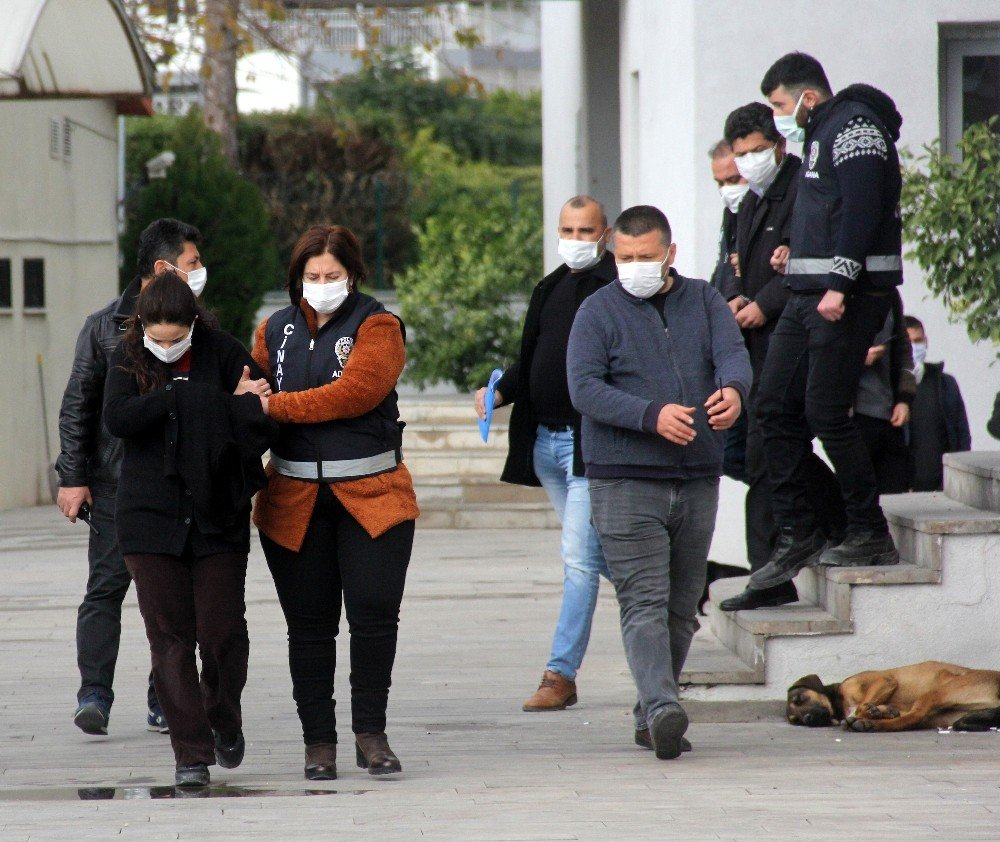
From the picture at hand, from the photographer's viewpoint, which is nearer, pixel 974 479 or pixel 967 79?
pixel 974 479

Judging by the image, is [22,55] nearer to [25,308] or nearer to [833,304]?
[833,304]

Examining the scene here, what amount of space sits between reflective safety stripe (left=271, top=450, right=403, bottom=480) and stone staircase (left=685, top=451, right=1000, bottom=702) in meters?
1.79

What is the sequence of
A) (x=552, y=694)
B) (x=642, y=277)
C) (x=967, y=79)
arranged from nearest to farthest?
1. (x=642, y=277)
2. (x=552, y=694)
3. (x=967, y=79)

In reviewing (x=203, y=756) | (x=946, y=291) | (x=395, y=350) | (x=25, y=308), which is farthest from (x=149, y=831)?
(x=25, y=308)

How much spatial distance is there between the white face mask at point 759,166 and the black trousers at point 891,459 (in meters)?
1.29

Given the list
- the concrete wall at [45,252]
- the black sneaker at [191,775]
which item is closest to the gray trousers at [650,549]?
the black sneaker at [191,775]

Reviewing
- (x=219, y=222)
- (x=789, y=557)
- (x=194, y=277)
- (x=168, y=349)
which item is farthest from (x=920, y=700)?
(x=219, y=222)

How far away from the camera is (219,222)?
21562 millimetres

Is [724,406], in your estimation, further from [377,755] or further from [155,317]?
[155,317]

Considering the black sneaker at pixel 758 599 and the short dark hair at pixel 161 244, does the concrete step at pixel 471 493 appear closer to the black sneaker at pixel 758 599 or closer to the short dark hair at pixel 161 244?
the black sneaker at pixel 758 599

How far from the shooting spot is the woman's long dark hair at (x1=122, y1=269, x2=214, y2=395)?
571 cm

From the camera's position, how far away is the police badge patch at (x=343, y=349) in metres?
5.79

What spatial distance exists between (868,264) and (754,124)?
0.99 metres

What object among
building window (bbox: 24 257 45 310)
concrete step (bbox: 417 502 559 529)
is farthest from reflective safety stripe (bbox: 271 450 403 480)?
building window (bbox: 24 257 45 310)
